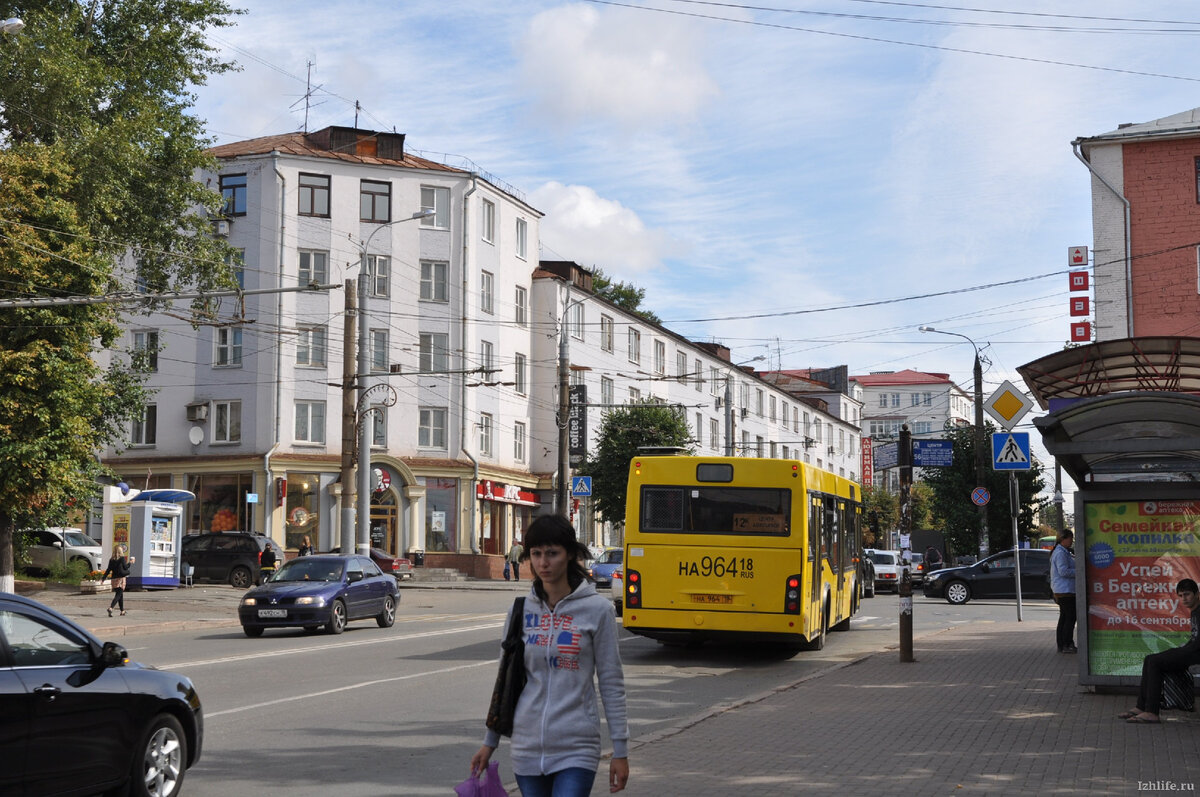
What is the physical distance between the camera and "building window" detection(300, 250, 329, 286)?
51.1 meters

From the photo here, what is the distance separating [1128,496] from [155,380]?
46034 millimetres

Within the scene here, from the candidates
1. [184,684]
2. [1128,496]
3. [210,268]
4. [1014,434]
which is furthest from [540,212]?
[184,684]

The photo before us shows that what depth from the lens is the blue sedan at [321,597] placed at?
2264 cm

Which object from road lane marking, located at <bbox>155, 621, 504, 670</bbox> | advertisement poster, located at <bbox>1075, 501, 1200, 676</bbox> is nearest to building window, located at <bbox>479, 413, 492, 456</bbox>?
road lane marking, located at <bbox>155, 621, 504, 670</bbox>

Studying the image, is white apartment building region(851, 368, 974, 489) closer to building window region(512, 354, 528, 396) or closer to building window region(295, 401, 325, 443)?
building window region(512, 354, 528, 396)

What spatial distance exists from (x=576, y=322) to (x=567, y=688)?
5539 centimetres

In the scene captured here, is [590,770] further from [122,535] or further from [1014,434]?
[122,535]

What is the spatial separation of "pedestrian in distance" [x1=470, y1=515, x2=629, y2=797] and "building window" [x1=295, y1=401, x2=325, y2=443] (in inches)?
1840

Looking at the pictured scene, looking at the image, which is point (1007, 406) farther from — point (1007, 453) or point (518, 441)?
point (518, 441)

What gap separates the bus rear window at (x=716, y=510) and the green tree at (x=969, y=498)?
38501 millimetres

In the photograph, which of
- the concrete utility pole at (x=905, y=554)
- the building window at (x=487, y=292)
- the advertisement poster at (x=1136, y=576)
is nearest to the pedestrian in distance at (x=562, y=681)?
the advertisement poster at (x=1136, y=576)

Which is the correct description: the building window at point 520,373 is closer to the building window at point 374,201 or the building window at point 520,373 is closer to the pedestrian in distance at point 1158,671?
the building window at point 374,201

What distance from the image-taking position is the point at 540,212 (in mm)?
59750

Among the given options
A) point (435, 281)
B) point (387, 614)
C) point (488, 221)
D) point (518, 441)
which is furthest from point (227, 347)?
point (387, 614)
